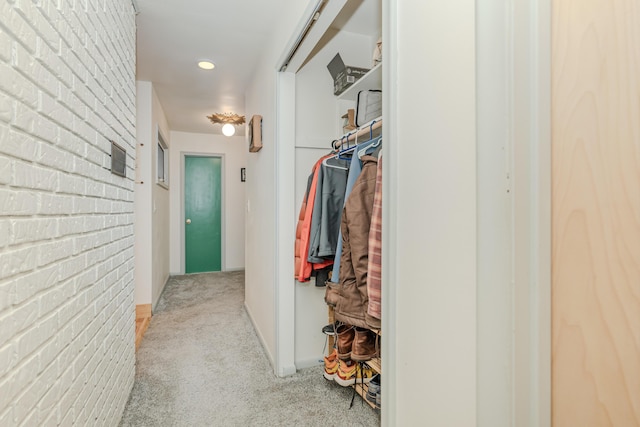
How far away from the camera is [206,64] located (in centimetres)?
280

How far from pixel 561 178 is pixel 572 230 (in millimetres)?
95

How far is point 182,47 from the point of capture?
2.51 metres

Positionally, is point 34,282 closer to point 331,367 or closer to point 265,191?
point 331,367

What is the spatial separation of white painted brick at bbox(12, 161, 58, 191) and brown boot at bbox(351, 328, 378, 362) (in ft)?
4.68

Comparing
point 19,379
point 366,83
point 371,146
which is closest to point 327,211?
point 371,146

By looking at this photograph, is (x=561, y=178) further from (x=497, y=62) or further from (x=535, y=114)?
(x=497, y=62)

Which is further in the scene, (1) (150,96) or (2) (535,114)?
(1) (150,96)

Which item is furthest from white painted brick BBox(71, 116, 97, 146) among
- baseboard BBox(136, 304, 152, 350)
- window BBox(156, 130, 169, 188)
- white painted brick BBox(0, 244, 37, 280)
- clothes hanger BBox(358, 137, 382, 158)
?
window BBox(156, 130, 169, 188)

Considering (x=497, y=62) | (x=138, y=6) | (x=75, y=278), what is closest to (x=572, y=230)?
(x=497, y=62)

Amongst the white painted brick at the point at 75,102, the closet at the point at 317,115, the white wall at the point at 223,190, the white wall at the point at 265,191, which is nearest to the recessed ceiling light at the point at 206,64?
the white wall at the point at 265,191

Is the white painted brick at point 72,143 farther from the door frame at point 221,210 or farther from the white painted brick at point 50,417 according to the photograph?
the door frame at point 221,210

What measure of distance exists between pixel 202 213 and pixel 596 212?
5507mm

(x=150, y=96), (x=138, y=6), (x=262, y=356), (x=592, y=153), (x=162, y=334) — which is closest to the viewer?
(x=592, y=153)

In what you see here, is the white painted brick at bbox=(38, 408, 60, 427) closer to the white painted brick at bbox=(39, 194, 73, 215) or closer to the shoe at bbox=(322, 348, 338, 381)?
the white painted brick at bbox=(39, 194, 73, 215)
